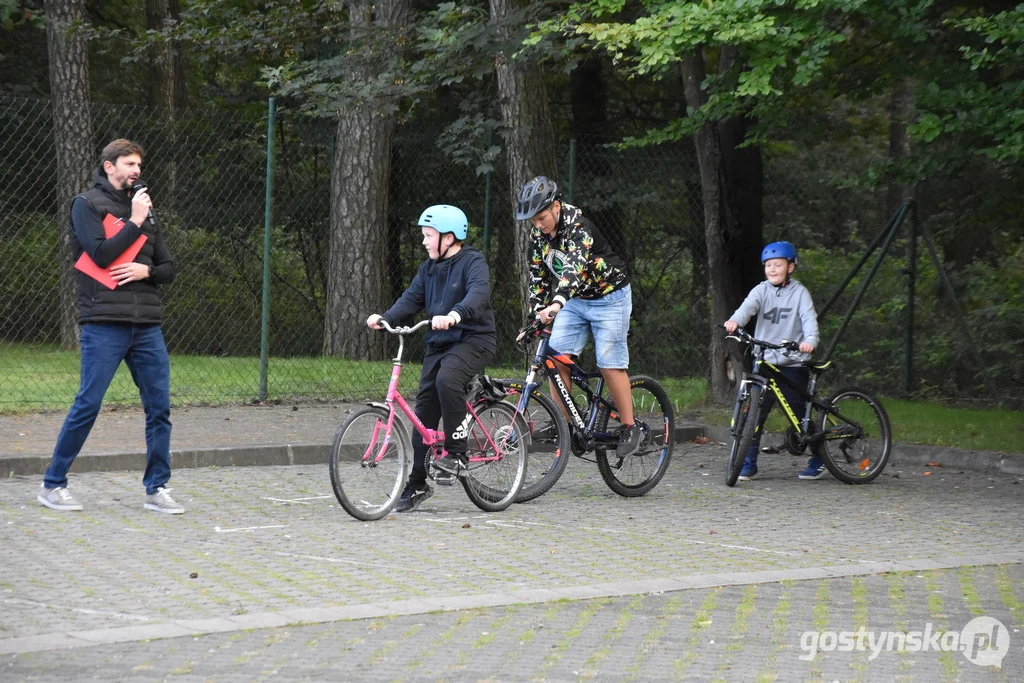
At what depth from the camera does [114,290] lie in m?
7.98

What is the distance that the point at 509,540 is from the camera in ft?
25.4

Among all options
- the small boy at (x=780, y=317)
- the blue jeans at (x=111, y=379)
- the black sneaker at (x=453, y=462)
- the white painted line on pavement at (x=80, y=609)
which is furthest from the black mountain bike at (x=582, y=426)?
the white painted line on pavement at (x=80, y=609)

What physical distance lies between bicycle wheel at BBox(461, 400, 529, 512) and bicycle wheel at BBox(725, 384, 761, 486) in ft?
6.29

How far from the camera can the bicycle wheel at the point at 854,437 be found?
34.3 feet

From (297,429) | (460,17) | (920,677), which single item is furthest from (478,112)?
(920,677)

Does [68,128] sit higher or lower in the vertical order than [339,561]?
higher

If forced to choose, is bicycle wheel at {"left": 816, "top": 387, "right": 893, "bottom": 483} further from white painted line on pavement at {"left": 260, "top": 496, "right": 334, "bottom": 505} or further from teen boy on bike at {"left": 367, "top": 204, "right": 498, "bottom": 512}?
white painted line on pavement at {"left": 260, "top": 496, "right": 334, "bottom": 505}

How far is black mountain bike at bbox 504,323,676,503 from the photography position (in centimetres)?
896

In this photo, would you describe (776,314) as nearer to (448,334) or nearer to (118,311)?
(448,334)

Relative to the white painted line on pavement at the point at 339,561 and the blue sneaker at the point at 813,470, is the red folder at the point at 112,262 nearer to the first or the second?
the white painted line on pavement at the point at 339,561

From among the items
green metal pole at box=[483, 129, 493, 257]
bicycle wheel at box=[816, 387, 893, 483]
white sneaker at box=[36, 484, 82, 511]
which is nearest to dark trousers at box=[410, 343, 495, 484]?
white sneaker at box=[36, 484, 82, 511]

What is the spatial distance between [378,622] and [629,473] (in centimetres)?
408

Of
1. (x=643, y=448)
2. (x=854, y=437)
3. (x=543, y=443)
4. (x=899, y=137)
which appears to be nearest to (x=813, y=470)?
(x=854, y=437)

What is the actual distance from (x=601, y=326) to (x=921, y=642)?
4.18 meters
